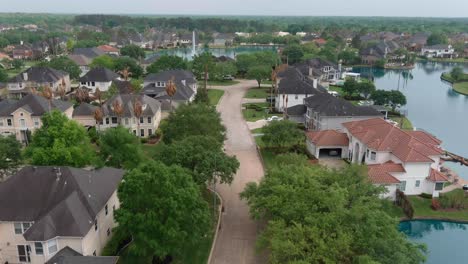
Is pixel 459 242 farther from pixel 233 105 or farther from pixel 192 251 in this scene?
pixel 233 105

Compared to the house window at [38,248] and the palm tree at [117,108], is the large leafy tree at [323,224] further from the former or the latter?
the palm tree at [117,108]

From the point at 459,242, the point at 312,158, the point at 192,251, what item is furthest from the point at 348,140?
the point at 192,251

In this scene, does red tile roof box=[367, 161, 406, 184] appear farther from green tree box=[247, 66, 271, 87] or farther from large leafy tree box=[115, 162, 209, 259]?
green tree box=[247, 66, 271, 87]

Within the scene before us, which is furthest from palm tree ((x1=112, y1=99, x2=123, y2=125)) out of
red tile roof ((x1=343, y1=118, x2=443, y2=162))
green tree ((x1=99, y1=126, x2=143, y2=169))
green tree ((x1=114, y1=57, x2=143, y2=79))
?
green tree ((x1=114, y1=57, x2=143, y2=79))

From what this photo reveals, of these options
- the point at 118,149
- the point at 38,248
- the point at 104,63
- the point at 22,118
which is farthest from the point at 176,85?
the point at 38,248

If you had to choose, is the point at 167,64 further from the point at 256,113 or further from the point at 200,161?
the point at 200,161

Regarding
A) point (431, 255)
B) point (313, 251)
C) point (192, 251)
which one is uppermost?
point (313, 251)

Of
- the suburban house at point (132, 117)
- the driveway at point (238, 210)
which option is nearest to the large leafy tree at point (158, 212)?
the driveway at point (238, 210)
